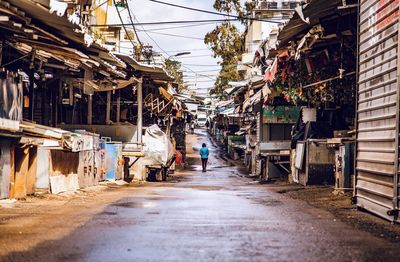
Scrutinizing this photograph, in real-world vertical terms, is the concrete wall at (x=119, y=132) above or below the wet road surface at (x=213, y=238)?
above

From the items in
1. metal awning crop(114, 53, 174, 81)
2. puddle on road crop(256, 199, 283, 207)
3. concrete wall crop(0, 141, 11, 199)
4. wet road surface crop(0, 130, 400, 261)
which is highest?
metal awning crop(114, 53, 174, 81)

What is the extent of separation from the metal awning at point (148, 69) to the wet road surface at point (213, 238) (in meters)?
9.58

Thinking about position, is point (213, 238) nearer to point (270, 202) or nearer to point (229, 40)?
point (270, 202)

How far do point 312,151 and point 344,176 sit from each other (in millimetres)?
4343

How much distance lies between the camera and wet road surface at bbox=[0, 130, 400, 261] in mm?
6812

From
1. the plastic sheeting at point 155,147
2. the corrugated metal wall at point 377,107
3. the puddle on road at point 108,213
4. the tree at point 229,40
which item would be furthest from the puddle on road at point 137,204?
the tree at point 229,40

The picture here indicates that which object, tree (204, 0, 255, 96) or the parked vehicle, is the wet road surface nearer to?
tree (204, 0, 255, 96)

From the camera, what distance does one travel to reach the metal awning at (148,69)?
21103mm

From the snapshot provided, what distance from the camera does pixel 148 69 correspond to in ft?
75.8

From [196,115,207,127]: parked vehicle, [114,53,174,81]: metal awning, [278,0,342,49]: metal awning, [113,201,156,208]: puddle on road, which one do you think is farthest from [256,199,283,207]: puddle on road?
[196,115,207,127]: parked vehicle

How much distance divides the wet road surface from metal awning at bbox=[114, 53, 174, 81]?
958 cm

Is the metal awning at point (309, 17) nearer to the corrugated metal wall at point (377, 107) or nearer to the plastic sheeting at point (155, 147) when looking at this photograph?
the corrugated metal wall at point (377, 107)

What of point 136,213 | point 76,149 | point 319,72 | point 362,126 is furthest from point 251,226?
point 319,72

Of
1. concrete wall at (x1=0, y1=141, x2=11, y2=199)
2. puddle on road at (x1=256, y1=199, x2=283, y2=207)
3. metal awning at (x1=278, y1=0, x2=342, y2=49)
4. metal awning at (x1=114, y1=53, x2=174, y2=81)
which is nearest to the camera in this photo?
metal awning at (x1=278, y1=0, x2=342, y2=49)
